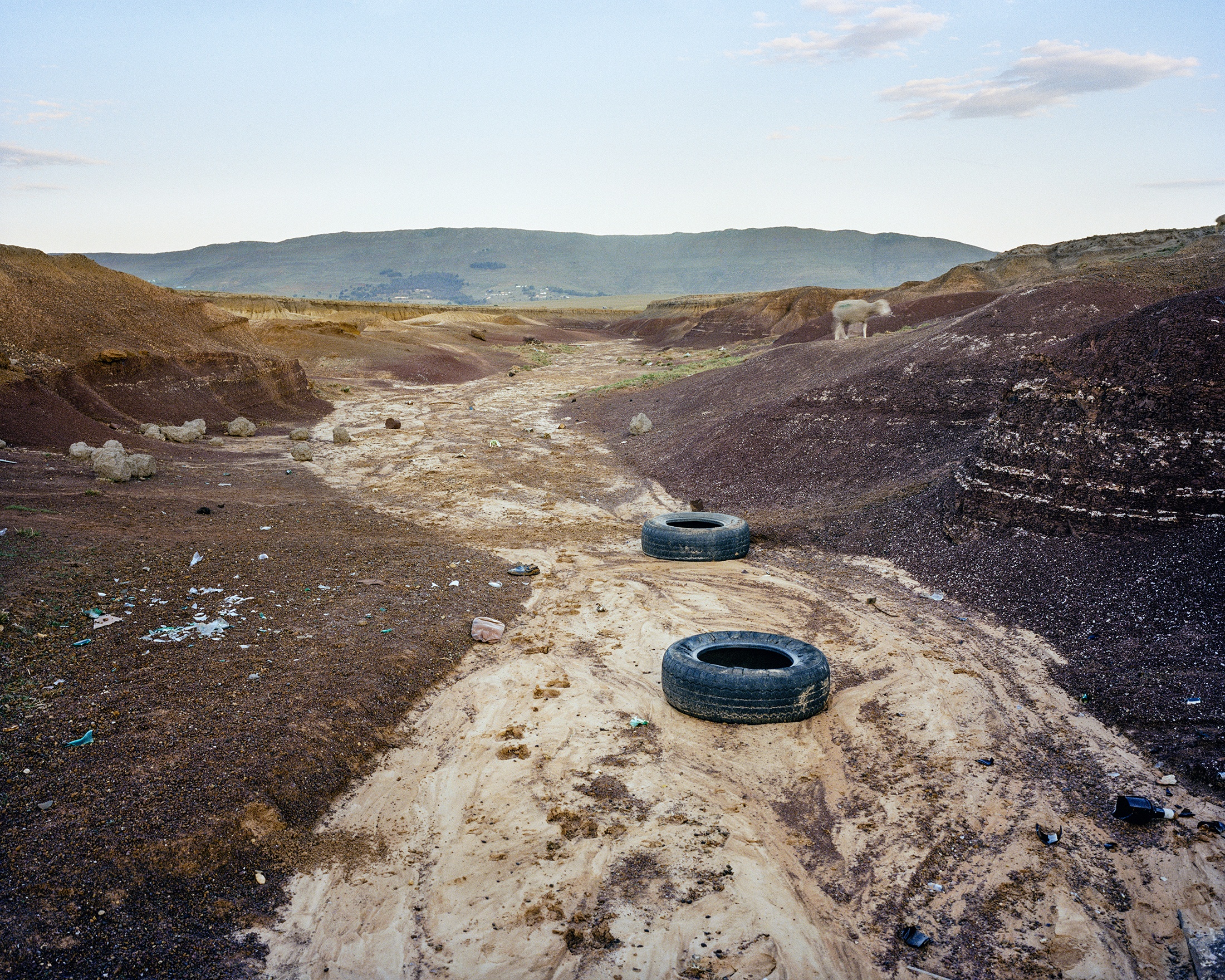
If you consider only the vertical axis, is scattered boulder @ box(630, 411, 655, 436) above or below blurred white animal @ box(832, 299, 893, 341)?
below

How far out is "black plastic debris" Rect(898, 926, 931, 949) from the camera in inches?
156

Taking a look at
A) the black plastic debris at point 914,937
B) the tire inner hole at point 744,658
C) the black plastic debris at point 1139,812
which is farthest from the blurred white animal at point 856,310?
the black plastic debris at point 914,937

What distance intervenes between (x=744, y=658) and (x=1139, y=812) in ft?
10.8

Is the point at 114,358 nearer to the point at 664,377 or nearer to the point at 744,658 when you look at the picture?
the point at 664,377

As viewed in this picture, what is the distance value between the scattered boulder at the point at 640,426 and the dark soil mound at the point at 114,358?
11.6 meters

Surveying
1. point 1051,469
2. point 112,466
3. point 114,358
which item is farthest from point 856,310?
point 114,358

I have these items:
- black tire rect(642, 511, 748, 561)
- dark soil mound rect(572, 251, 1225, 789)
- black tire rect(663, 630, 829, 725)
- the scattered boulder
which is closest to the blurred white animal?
dark soil mound rect(572, 251, 1225, 789)

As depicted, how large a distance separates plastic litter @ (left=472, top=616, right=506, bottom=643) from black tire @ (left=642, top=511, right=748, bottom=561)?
133 inches

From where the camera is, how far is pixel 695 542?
10688 millimetres

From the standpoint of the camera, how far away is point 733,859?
4.62 meters

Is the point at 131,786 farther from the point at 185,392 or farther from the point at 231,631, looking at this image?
the point at 185,392

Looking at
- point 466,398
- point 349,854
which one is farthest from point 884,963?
point 466,398

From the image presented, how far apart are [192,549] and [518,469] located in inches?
334

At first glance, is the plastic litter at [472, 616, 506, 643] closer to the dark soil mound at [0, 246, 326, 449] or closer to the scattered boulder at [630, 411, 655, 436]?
the dark soil mound at [0, 246, 326, 449]
